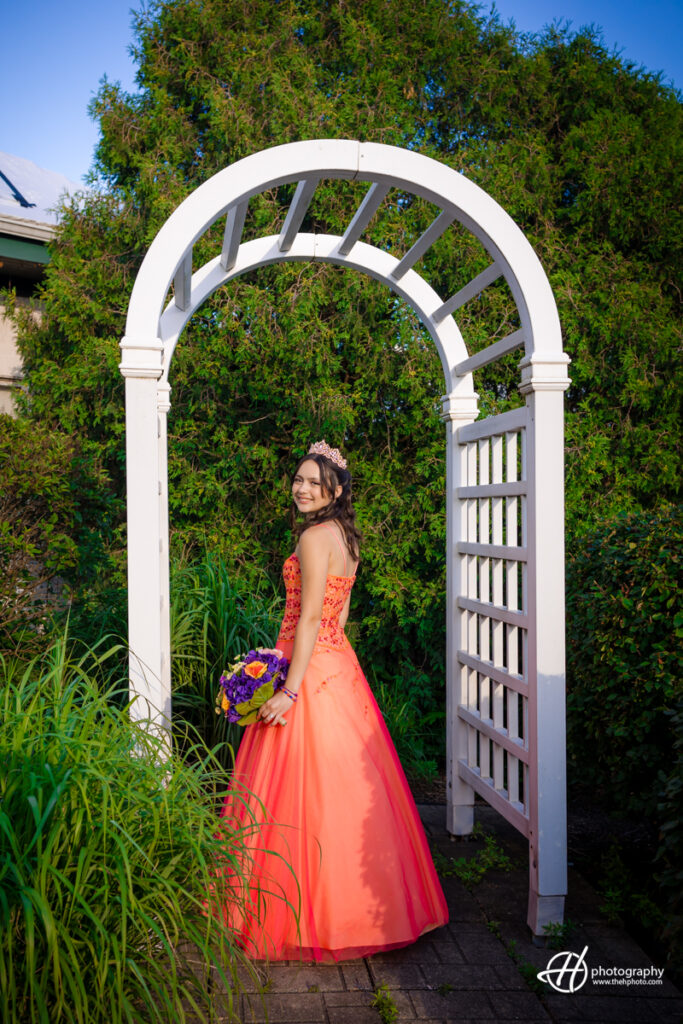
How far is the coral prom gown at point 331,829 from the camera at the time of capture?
2.53 metres

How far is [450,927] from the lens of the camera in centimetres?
281

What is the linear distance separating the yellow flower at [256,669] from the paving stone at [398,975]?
103 cm

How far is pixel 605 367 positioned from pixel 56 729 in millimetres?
5050

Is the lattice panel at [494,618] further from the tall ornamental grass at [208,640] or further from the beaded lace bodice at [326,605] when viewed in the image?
the tall ornamental grass at [208,640]

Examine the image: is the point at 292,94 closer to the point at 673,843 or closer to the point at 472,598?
the point at 472,598

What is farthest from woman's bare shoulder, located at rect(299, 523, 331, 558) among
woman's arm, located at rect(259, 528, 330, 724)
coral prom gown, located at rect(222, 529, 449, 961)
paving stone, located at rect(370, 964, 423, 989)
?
paving stone, located at rect(370, 964, 423, 989)

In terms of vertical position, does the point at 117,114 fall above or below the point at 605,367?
above

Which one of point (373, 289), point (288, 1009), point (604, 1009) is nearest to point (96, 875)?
point (288, 1009)

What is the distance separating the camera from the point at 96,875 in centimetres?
186

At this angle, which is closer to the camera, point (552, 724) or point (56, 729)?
point (56, 729)

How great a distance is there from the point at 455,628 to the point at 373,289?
2.92m

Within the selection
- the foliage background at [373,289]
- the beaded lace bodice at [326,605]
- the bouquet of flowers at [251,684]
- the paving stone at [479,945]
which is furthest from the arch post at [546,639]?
the foliage background at [373,289]

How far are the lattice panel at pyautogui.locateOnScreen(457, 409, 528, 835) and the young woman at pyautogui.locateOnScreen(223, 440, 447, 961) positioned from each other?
1.65ft

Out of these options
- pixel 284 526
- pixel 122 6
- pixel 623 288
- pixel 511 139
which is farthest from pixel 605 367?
pixel 122 6
